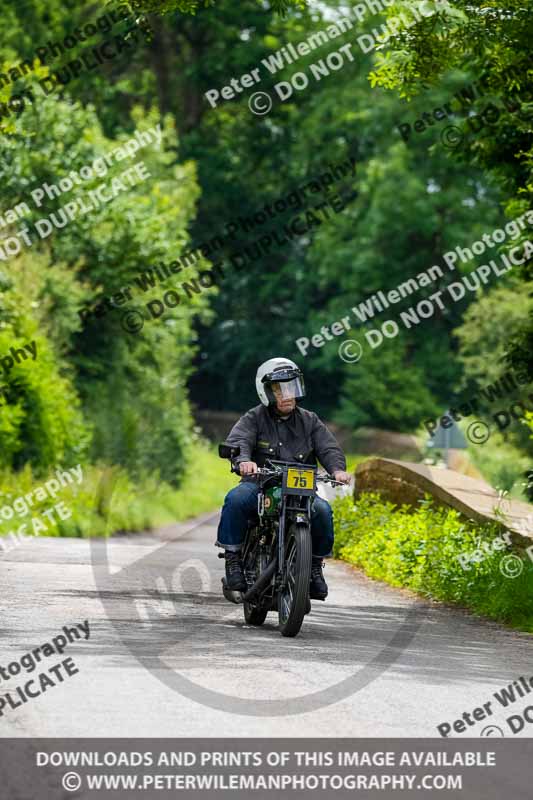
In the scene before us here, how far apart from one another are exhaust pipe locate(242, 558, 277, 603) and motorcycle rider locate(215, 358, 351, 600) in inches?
6.5

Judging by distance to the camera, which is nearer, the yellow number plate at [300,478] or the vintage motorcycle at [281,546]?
the vintage motorcycle at [281,546]

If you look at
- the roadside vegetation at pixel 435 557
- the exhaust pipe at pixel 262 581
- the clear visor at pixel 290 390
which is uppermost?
the clear visor at pixel 290 390

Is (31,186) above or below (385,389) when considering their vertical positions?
above

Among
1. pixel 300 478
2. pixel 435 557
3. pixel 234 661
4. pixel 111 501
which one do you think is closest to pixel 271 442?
pixel 300 478

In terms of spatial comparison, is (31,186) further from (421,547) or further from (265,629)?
(265,629)

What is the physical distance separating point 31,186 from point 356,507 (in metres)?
13.9

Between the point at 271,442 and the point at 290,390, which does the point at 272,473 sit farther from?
the point at 290,390

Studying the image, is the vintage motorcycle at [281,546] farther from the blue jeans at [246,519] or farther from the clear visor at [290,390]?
the clear visor at [290,390]

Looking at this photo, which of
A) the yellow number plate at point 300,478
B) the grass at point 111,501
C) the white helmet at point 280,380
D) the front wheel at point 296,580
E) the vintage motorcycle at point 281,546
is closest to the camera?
the front wheel at point 296,580

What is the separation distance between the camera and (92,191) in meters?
33.6

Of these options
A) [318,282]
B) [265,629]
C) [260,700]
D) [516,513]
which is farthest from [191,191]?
[260,700]

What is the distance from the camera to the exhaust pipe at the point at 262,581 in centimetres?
1089

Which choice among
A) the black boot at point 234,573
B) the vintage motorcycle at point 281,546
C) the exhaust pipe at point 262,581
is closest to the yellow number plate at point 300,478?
the vintage motorcycle at point 281,546

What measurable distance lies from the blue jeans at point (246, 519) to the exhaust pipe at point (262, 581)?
1.25 feet
